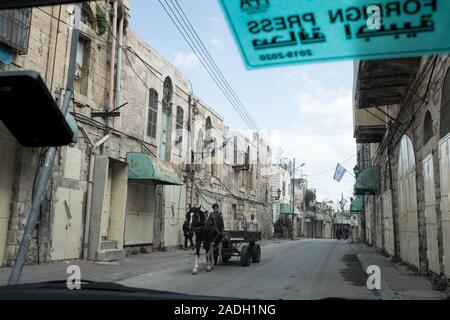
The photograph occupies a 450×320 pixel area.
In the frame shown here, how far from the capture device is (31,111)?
2.89 m

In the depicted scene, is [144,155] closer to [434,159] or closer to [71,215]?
[71,215]

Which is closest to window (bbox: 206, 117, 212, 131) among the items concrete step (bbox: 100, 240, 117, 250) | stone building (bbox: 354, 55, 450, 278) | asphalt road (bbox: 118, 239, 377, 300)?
stone building (bbox: 354, 55, 450, 278)

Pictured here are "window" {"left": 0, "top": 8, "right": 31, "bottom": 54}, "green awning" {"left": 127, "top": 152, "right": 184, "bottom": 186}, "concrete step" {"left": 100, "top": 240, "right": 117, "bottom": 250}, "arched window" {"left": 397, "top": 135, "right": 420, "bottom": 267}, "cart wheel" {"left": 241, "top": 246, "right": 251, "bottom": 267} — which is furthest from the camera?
"green awning" {"left": 127, "top": 152, "right": 184, "bottom": 186}

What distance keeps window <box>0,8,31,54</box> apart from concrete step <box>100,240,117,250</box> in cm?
660

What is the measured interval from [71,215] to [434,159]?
1002cm

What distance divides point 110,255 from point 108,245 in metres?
0.83

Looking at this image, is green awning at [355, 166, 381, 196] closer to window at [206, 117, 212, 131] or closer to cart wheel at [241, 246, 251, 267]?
cart wheel at [241, 246, 251, 267]

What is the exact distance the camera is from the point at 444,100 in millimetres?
8711

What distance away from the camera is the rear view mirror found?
8.48 ft

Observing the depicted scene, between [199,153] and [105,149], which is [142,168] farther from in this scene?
[199,153]

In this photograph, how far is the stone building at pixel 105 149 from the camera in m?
12.0

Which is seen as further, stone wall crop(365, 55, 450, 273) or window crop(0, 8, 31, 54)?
window crop(0, 8, 31, 54)

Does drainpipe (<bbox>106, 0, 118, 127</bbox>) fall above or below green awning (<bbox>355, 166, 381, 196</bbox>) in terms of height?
above
